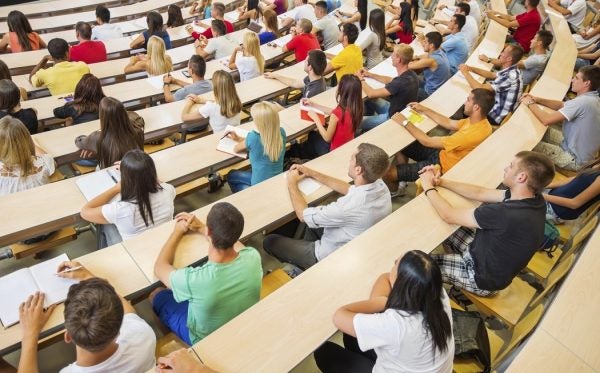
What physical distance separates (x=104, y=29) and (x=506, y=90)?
5.61 meters

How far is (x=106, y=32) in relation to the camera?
256 inches

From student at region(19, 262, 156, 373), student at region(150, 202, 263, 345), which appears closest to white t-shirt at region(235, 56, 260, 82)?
student at region(150, 202, 263, 345)

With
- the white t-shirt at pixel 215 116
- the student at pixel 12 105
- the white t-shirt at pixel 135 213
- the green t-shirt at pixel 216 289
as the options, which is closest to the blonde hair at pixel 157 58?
the white t-shirt at pixel 215 116

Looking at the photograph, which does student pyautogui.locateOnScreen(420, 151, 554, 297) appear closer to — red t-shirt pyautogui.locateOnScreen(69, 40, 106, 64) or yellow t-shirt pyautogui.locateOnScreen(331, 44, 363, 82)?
yellow t-shirt pyautogui.locateOnScreen(331, 44, 363, 82)

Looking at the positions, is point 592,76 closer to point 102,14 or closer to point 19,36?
point 102,14

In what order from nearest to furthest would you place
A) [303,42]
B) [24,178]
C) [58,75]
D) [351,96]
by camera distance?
[24,178], [351,96], [58,75], [303,42]

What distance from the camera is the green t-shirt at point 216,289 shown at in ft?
6.92

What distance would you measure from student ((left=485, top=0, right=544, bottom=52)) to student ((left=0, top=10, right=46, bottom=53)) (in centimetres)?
723

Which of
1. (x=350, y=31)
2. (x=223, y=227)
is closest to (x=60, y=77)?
(x=350, y=31)

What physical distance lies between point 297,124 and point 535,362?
2.83 meters

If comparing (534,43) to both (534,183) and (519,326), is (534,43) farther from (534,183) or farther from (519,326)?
(519,326)

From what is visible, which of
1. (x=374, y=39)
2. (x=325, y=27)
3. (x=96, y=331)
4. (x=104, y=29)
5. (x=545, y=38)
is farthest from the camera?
(x=325, y=27)

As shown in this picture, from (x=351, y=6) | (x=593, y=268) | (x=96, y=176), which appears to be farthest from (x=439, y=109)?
(x=351, y=6)

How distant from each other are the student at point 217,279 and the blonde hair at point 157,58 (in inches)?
136
